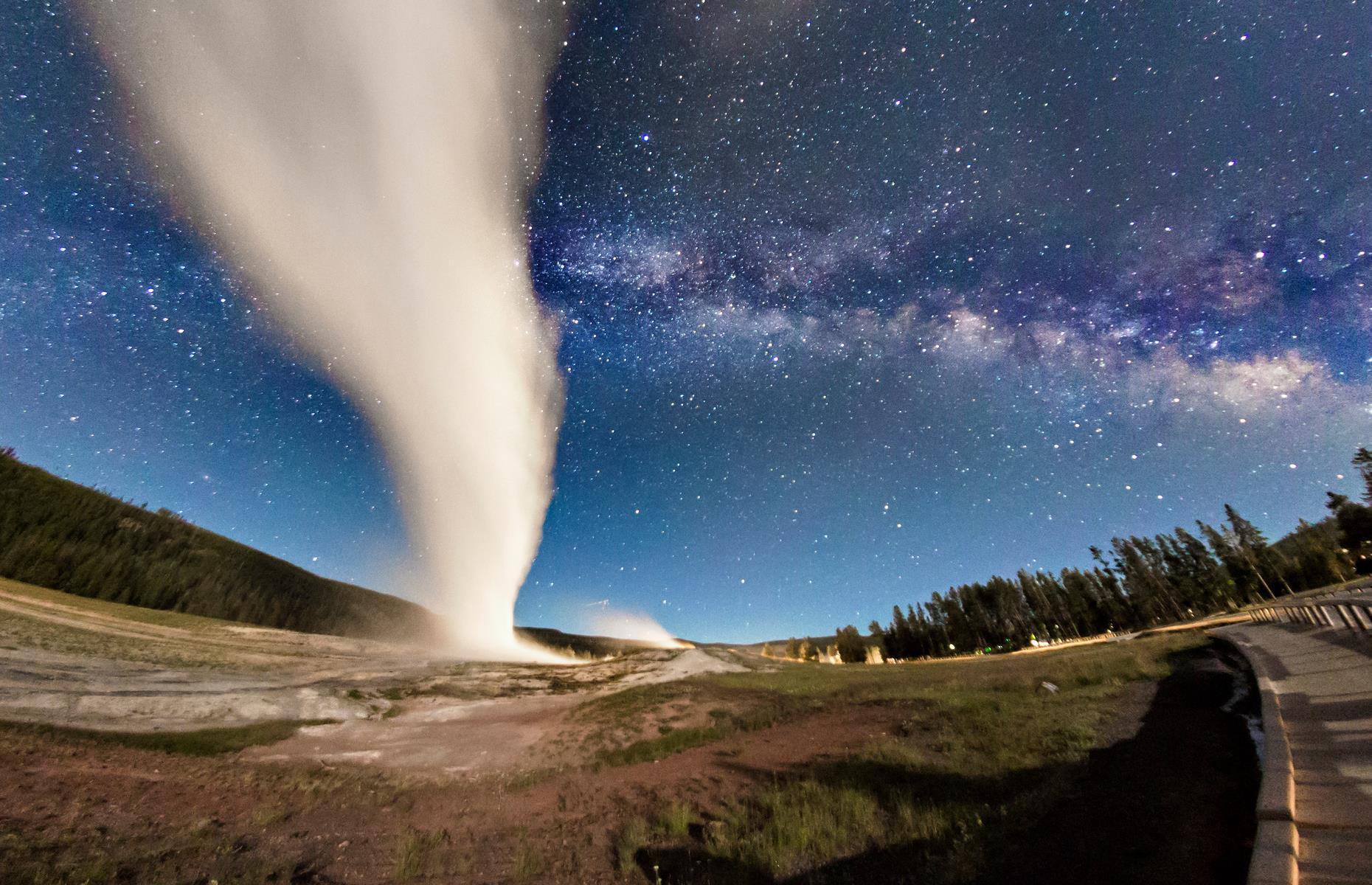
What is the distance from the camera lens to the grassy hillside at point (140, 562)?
7588 centimetres

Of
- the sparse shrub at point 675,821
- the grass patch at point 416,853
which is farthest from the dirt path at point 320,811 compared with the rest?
the sparse shrub at point 675,821

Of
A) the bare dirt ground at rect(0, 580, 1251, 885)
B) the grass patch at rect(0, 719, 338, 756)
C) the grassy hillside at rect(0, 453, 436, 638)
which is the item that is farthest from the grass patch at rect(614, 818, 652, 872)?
the grassy hillside at rect(0, 453, 436, 638)

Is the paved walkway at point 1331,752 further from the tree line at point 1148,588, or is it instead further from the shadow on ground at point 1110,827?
the tree line at point 1148,588

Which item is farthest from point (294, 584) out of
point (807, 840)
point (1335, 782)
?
point (1335, 782)

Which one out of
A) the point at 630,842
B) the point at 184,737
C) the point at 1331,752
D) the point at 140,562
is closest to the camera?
the point at 1331,752

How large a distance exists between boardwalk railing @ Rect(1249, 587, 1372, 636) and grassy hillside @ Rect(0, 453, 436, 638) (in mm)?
130532

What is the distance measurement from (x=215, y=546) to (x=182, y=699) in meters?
101

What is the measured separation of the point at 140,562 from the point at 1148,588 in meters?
187

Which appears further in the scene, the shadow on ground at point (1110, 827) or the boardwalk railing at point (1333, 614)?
the boardwalk railing at point (1333, 614)

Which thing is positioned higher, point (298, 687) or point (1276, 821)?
point (298, 687)

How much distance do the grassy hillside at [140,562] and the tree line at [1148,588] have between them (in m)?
125

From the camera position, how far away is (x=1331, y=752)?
8211 millimetres

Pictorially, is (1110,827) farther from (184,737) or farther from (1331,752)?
(184,737)

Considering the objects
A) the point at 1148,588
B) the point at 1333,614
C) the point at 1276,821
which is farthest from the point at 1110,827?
the point at 1148,588
